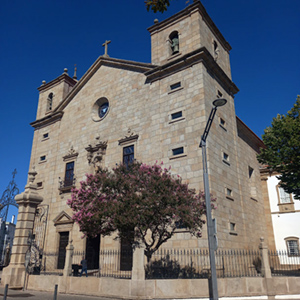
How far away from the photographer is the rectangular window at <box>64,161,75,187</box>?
80.1 feet

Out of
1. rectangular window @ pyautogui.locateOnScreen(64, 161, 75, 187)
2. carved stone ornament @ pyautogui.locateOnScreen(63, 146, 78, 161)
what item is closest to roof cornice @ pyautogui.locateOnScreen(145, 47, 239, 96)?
carved stone ornament @ pyautogui.locateOnScreen(63, 146, 78, 161)

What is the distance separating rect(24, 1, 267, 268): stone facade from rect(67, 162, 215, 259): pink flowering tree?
314cm

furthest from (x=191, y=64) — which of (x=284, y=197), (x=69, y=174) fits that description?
(x=284, y=197)

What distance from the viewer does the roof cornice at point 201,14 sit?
21.2m

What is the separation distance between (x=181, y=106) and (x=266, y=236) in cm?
1406

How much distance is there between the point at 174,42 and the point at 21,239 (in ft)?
56.2

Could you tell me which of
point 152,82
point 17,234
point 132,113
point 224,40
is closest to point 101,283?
point 17,234

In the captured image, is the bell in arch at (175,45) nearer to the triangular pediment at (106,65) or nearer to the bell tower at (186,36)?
the bell tower at (186,36)

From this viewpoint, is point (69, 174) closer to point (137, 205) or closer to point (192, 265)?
point (137, 205)

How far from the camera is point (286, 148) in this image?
1927cm

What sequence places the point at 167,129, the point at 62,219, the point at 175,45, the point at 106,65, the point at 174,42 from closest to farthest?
1. the point at 167,129
2. the point at 175,45
3. the point at 174,42
4. the point at 62,219
5. the point at 106,65

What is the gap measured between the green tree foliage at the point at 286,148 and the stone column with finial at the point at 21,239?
15746mm

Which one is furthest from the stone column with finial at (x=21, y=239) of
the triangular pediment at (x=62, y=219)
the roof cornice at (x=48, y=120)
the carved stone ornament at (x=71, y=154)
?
the roof cornice at (x=48, y=120)

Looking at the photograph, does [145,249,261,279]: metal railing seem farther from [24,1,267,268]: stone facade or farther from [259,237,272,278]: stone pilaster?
[259,237,272,278]: stone pilaster
